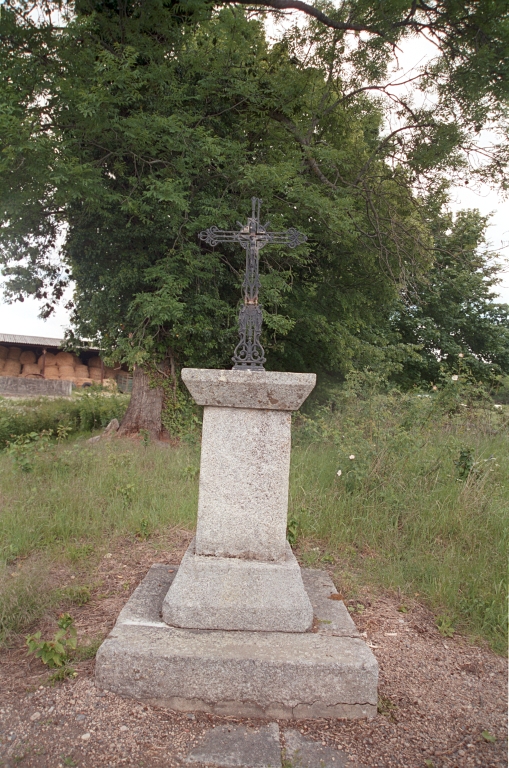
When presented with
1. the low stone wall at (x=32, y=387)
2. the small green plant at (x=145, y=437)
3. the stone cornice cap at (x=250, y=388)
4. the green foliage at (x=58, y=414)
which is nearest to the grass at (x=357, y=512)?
the small green plant at (x=145, y=437)

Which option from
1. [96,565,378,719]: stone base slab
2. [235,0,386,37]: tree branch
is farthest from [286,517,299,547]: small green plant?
[235,0,386,37]: tree branch

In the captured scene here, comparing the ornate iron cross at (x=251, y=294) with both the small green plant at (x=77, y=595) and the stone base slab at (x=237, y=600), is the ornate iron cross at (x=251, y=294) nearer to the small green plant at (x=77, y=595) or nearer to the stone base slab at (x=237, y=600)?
the stone base slab at (x=237, y=600)

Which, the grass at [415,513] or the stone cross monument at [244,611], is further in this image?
the grass at [415,513]

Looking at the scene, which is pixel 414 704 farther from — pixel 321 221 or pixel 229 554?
pixel 321 221

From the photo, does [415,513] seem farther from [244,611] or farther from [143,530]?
[143,530]

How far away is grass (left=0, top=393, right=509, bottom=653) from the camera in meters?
3.65

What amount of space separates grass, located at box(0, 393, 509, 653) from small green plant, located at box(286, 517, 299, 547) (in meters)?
0.03

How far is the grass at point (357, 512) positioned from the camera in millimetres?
3651

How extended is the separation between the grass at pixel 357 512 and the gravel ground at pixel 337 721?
36cm

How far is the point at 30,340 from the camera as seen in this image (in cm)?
1617

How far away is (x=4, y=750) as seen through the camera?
2.26m

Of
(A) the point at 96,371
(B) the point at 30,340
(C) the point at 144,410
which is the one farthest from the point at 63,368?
(C) the point at 144,410

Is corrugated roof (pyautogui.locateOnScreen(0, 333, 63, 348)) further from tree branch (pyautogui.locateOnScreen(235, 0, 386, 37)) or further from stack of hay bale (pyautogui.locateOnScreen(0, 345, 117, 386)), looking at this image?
tree branch (pyautogui.locateOnScreen(235, 0, 386, 37))

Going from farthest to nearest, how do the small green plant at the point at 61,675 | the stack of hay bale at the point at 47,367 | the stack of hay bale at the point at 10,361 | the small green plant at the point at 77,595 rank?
the stack of hay bale at the point at 47,367
the stack of hay bale at the point at 10,361
the small green plant at the point at 77,595
the small green plant at the point at 61,675
